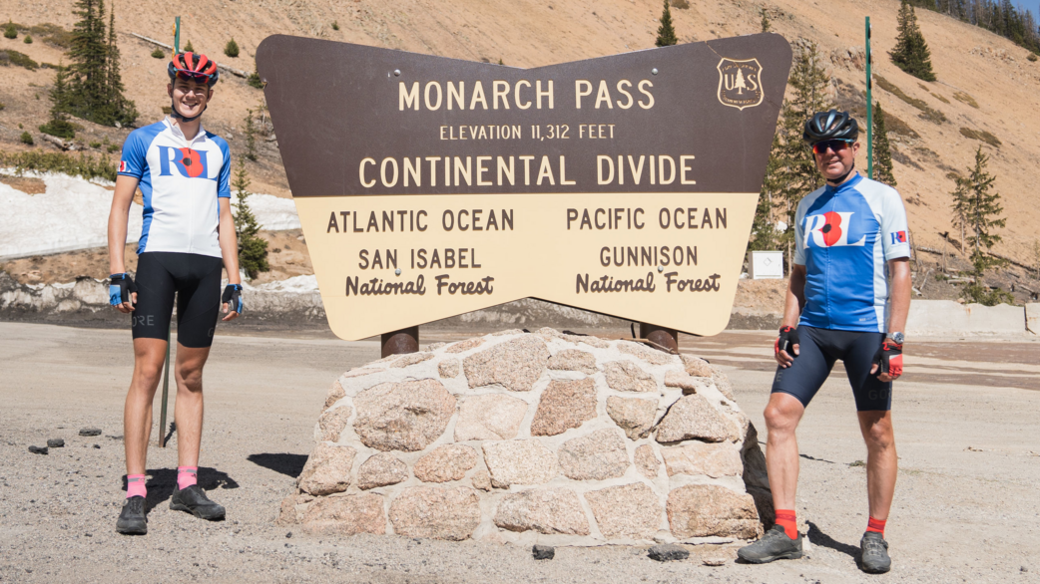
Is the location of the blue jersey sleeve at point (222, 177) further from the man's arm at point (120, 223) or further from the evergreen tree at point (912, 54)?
the evergreen tree at point (912, 54)

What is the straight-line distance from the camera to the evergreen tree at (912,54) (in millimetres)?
87188

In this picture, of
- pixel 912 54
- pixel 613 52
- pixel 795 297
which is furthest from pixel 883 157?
pixel 795 297

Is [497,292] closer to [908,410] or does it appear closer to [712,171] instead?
[712,171]

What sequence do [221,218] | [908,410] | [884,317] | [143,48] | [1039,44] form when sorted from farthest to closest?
[1039,44] → [143,48] → [908,410] → [221,218] → [884,317]

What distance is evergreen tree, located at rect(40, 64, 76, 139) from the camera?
107 ft

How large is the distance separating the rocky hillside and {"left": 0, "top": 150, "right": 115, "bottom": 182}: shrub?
4385 millimetres

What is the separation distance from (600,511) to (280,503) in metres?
1.74

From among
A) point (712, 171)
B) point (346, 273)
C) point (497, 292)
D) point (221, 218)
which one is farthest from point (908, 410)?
point (221, 218)

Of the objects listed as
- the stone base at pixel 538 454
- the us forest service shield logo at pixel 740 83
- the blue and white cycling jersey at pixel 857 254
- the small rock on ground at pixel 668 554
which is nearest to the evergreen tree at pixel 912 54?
the us forest service shield logo at pixel 740 83

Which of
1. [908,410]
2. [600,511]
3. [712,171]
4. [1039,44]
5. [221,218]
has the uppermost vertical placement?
[1039,44]

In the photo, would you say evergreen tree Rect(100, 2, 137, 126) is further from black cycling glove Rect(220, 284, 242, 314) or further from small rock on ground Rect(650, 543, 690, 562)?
small rock on ground Rect(650, 543, 690, 562)

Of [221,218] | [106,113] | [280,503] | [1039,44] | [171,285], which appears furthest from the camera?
[1039,44]

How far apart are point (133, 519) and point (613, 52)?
3115 inches

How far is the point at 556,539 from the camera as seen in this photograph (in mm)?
3457
